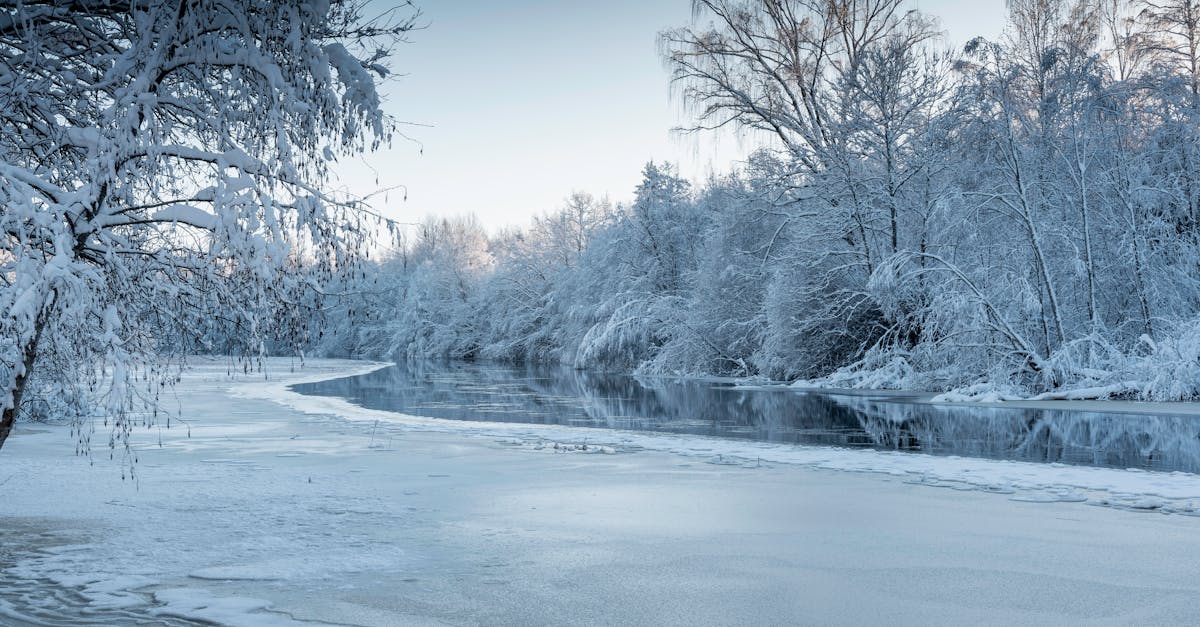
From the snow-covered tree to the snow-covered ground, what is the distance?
1.46 metres

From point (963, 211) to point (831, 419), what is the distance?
9.39 m

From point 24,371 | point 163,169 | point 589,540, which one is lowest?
point 589,540

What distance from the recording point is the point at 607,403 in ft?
80.1

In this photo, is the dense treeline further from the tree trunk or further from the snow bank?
the tree trunk

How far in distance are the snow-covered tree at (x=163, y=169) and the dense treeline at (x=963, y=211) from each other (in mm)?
19435

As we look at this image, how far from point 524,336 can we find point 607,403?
131 ft

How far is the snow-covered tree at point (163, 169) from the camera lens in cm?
555

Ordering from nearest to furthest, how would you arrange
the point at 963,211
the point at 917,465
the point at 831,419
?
the point at 917,465 → the point at 831,419 → the point at 963,211

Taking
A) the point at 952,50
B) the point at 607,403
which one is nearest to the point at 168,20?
the point at 607,403

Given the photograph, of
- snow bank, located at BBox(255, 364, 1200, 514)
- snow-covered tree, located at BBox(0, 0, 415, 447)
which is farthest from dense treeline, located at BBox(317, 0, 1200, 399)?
snow-covered tree, located at BBox(0, 0, 415, 447)

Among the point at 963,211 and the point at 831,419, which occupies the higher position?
the point at 963,211

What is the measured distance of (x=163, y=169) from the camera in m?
6.72

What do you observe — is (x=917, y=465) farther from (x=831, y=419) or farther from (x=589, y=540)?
(x=831, y=419)

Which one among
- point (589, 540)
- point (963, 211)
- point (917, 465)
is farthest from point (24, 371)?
point (963, 211)
